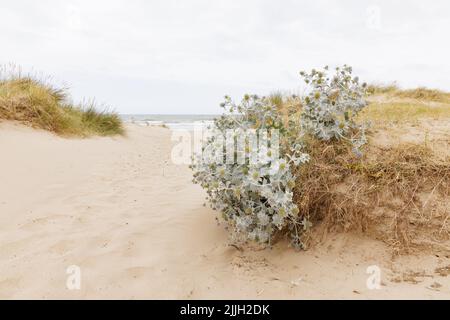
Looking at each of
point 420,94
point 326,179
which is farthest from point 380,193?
point 420,94

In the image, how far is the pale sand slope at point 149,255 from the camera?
2547mm

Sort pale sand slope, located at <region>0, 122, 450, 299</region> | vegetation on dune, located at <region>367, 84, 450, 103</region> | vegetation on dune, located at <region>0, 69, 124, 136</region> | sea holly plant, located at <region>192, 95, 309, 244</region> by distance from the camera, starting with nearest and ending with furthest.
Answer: pale sand slope, located at <region>0, 122, 450, 299</region>, sea holly plant, located at <region>192, 95, 309, 244</region>, vegetation on dune, located at <region>0, 69, 124, 136</region>, vegetation on dune, located at <region>367, 84, 450, 103</region>

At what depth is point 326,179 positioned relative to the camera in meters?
3.06

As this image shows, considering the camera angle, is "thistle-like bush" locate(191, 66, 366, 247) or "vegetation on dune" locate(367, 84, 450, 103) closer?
"thistle-like bush" locate(191, 66, 366, 247)

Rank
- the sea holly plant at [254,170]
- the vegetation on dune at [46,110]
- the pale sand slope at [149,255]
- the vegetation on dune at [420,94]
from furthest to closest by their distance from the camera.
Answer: the vegetation on dune at [420,94] → the vegetation on dune at [46,110] → the sea holly plant at [254,170] → the pale sand slope at [149,255]

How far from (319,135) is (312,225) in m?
0.77

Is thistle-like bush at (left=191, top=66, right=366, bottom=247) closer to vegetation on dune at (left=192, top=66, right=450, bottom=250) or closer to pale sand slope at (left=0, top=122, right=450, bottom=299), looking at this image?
vegetation on dune at (left=192, top=66, right=450, bottom=250)

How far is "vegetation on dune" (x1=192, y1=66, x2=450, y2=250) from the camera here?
108 inches

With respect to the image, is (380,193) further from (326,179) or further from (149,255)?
(149,255)

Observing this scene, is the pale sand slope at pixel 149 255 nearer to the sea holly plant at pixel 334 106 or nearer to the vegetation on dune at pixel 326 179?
the vegetation on dune at pixel 326 179

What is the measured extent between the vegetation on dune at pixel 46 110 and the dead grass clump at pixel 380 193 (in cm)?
555

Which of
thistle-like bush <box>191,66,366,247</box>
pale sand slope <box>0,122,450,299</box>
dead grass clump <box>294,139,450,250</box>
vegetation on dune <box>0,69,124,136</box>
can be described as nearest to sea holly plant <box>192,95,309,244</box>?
thistle-like bush <box>191,66,366,247</box>

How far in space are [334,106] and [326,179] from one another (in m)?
0.64

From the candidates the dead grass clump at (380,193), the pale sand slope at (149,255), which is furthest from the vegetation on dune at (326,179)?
the pale sand slope at (149,255)
